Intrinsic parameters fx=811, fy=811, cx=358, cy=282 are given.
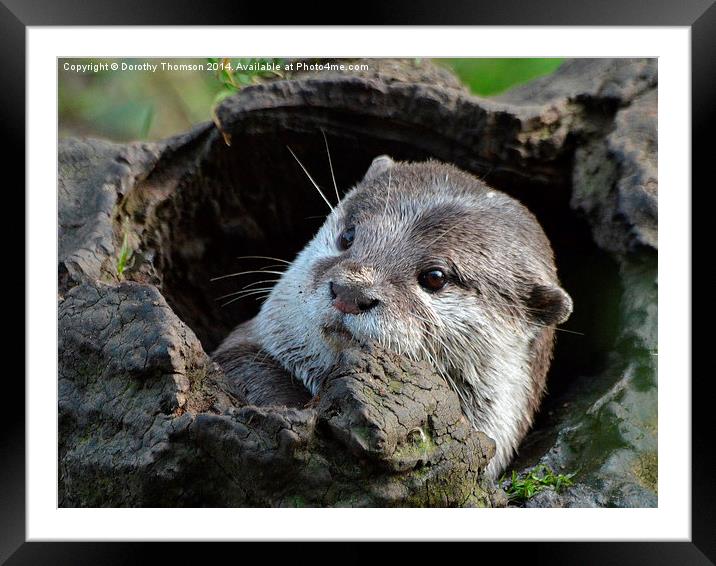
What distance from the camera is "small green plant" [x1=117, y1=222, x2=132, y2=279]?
3859 millimetres

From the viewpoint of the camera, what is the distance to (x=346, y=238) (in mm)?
3688

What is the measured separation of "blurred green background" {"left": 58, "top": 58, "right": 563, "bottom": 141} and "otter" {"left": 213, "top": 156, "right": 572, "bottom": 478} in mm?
720

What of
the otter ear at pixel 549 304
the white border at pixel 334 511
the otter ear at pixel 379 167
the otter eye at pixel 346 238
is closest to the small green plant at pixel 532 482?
the white border at pixel 334 511

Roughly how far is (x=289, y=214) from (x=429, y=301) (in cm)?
187

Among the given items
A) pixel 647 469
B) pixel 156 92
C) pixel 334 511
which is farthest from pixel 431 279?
pixel 156 92

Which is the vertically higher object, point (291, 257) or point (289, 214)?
point (289, 214)

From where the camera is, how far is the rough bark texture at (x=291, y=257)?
2783mm

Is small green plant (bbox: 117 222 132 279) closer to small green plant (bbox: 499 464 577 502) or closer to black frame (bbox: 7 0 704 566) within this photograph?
black frame (bbox: 7 0 704 566)

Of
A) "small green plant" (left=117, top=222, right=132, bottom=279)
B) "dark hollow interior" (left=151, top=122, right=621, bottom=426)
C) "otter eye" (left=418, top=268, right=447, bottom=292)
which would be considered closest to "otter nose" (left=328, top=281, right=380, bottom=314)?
"otter eye" (left=418, top=268, right=447, bottom=292)
